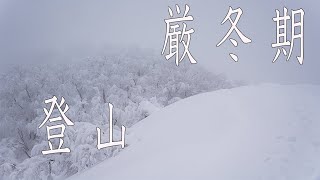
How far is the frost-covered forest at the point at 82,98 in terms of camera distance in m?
2.89

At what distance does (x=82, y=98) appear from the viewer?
2961 mm

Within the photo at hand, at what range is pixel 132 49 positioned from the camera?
3039 millimetres

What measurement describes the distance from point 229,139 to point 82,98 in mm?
1073

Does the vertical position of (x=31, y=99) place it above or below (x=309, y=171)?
above

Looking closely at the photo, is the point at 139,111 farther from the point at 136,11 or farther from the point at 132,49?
the point at 136,11

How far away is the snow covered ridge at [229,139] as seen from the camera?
2.60 metres

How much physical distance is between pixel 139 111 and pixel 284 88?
102 centimetres

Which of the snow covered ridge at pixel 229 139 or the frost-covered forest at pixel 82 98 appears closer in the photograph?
the snow covered ridge at pixel 229 139

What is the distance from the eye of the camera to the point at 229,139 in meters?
2.74

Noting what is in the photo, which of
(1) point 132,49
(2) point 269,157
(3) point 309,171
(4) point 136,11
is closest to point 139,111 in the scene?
(1) point 132,49

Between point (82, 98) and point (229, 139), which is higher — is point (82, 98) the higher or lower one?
the higher one

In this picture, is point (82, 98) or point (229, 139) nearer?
point (229, 139)

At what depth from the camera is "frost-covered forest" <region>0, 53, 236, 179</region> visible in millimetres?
2887

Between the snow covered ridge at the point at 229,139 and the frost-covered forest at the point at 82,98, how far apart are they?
0.10m
